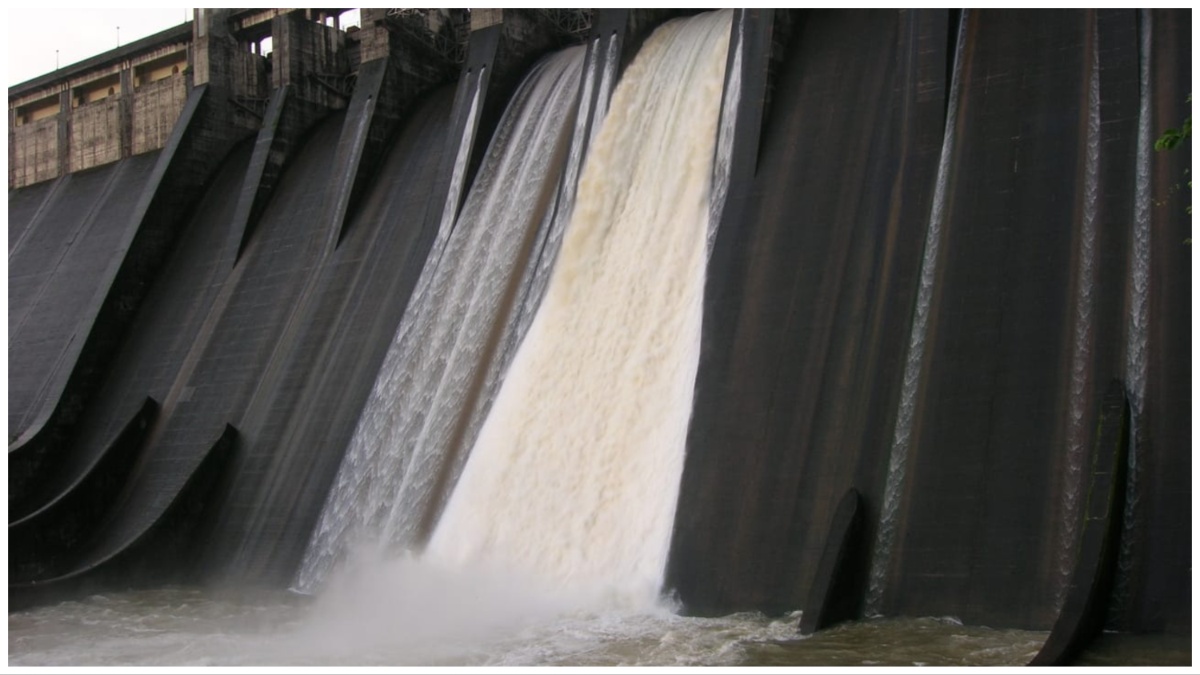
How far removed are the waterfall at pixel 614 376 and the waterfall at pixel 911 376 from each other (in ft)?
7.59

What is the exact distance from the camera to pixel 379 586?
17750 mm

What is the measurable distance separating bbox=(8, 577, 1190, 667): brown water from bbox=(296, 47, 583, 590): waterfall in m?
1.15

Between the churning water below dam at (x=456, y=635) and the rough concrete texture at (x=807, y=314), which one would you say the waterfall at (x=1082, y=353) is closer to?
the churning water below dam at (x=456, y=635)

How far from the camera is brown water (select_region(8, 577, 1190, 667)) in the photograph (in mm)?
13062

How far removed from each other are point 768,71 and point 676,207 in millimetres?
1892

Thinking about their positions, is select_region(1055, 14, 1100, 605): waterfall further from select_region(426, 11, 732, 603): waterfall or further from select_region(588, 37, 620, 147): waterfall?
select_region(588, 37, 620, 147): waterfall

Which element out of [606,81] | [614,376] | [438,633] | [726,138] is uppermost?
[606,81]

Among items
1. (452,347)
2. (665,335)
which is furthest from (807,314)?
(452,347)

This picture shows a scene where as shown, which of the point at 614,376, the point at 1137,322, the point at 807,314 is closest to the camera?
the point at 1137,322

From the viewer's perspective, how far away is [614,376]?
18078 mm

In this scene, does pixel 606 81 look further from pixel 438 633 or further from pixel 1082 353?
pixel 1082 353

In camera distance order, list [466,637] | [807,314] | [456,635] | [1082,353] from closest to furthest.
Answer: [1082,353] → [466,637] → [456,635] → [807,314]

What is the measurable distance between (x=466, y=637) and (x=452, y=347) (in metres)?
5.39

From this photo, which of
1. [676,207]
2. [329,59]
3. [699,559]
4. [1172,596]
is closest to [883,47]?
[676,207]
